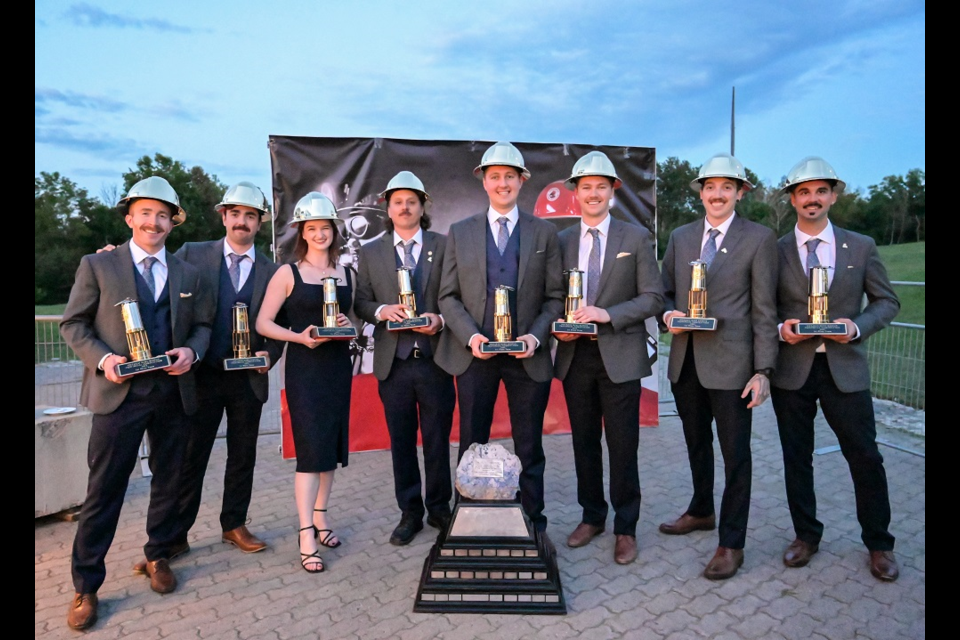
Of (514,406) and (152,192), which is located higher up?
(152,192)

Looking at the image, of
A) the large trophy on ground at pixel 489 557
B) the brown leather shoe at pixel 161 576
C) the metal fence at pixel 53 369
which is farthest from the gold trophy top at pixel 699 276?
the metal fence at pixel 53 369

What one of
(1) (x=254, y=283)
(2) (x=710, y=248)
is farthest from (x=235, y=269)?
(2) (x=710, y=248)

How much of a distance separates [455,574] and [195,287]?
2.47 meters

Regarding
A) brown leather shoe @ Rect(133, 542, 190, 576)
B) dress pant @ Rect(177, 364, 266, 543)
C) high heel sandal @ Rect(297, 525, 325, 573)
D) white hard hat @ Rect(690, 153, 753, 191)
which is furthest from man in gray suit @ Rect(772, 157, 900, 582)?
brown leather shoe @ Rect(133, 542, 190, 576)

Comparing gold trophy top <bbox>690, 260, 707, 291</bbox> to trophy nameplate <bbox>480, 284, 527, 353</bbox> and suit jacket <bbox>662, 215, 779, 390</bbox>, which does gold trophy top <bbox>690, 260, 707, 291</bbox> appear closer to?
suit jacket <bbox>662, 215, 779, 390</bbox>

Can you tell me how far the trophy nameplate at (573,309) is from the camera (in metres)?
4.12

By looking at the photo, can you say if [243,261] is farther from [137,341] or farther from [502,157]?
[502,157]

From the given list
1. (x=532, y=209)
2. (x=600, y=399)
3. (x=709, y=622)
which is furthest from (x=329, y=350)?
(x=532, y=209)

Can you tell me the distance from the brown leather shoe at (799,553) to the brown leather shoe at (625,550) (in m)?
1.04

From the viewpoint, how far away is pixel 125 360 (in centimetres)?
360

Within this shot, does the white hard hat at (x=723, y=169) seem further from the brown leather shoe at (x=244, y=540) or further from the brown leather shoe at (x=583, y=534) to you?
the brown leather shoe at (x=244, y=540)

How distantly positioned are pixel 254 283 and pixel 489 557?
2.50 metres

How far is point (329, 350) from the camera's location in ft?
14.5
